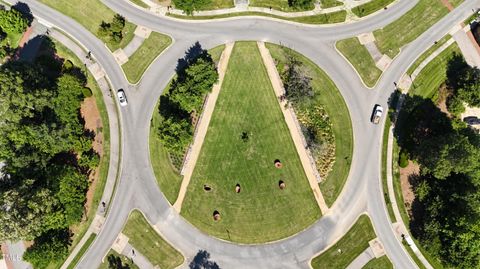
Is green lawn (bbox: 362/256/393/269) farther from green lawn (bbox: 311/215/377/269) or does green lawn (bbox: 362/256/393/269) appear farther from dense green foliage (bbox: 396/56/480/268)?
dense green foliage (bbox: 396/56/480/268)

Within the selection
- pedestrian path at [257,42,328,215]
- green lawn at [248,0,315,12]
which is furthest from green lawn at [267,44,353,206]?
green lawn at [248,0,315,12]

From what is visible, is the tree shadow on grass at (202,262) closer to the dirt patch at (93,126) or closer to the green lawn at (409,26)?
the dirt patch at (93,126)

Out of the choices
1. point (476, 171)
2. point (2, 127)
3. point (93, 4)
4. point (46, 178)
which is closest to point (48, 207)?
point (46, 178)

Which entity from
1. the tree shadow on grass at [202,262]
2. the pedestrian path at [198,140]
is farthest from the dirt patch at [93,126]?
the tree shadow on grass at [202,262]

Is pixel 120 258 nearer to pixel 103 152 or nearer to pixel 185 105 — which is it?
pixel 103 152

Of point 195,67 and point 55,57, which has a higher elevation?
point 195,67

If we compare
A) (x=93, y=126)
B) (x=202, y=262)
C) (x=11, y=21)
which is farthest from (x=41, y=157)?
(x=202, y=262)

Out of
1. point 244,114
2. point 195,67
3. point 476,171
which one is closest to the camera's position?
point 476,171

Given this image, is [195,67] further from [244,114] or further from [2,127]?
[2,127]
